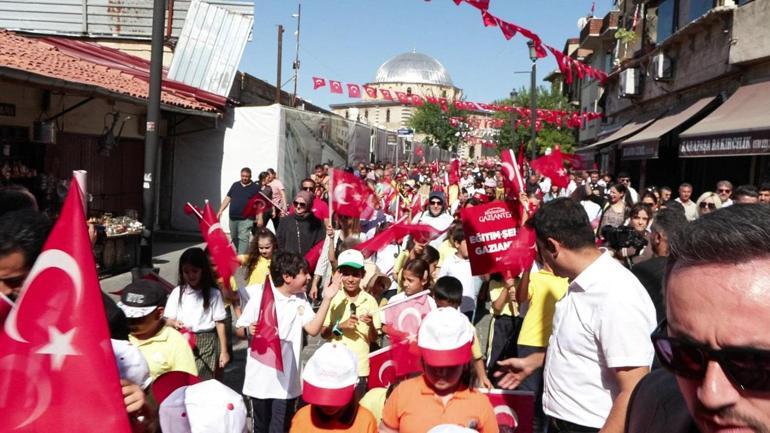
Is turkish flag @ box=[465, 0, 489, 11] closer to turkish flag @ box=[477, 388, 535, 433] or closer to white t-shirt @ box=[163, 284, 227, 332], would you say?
white t-shirt @ box=[163, 284, 227, 332]

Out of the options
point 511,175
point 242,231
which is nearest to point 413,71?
point 242,231

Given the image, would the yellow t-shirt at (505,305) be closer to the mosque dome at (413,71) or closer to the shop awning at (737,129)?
the shop awning at (737,129)

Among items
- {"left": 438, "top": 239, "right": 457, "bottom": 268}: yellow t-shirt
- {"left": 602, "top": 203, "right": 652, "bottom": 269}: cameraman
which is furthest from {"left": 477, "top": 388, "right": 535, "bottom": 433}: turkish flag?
{"left": 438, "top": 239, "right": 457, "bottom": 268}: yellow t-shirt

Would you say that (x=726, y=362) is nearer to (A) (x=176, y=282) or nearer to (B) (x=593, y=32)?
(A) (x=176, y=282)

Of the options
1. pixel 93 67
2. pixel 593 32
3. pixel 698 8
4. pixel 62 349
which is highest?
pixel 593 32

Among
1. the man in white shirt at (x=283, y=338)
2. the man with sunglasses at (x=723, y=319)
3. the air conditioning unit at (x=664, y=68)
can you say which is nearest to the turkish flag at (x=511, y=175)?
the man in white shirt at (x=283, y=338)

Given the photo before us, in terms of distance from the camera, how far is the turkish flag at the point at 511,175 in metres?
6.54

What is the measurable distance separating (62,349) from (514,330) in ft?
14.0

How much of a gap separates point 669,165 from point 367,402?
20.2 m

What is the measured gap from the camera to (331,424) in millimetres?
3691

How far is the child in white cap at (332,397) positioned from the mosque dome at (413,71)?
115693 mm

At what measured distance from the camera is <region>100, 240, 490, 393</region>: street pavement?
677cm

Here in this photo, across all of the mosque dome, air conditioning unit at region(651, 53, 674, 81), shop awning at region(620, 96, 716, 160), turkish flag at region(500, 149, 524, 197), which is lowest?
turkish flag at region(500, 149, 524, 197)

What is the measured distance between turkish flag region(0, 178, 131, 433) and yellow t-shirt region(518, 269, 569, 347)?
3354 millimetres
